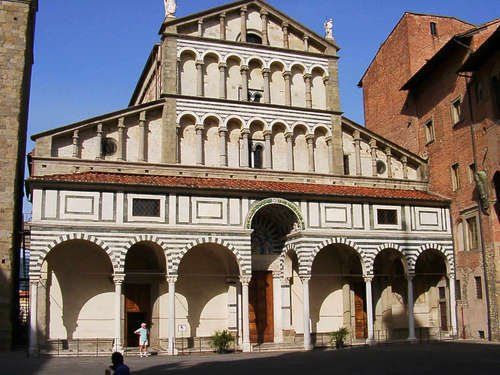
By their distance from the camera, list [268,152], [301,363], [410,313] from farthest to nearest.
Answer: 1. [268,152]
2. [410,313]
3. [301,363]

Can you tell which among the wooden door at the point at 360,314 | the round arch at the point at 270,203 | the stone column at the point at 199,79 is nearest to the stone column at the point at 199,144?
the stone column at the point at 199,79

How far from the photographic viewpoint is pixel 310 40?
105 ft

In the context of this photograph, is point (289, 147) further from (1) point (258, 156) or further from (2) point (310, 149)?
(1) point (258, 156)

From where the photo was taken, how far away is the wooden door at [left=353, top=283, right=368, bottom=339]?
30047 millimetres

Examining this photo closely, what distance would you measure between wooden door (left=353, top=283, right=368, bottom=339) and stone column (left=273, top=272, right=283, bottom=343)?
3827 millimetres

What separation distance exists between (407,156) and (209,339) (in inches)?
513

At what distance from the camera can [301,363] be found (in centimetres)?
1977

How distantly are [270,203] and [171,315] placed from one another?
19.9 feet

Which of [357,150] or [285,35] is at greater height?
[285,35]

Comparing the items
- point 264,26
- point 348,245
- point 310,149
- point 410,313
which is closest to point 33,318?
point 348,245

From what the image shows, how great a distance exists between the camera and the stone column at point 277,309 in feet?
93.0

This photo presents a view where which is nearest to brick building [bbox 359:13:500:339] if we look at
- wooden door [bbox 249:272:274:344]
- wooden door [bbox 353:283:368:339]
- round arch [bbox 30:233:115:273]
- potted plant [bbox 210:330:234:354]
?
wooden door [bbox 353:283:368:339]

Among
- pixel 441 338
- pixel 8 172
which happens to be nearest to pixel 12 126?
pixel 8 172

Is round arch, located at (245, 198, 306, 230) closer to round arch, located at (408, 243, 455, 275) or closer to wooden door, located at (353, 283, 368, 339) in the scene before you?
wooden door, located at (353, 283, 368, 339)
